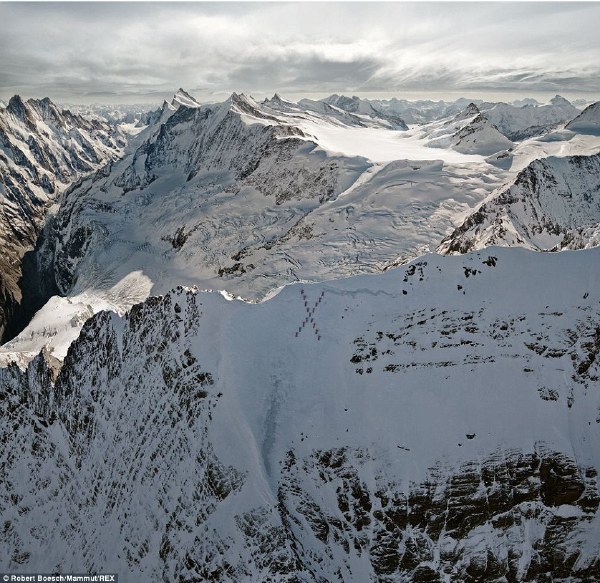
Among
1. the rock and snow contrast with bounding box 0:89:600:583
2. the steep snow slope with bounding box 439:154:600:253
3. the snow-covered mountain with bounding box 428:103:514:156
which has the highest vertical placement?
the snow-covered mountain with bounding box 428:103:514:156

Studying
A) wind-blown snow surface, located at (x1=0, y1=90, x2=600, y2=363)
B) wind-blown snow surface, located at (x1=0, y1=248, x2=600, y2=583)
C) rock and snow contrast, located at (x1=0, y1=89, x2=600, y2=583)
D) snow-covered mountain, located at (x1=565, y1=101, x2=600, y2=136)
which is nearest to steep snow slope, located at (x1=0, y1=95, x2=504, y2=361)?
wind-blown snow surface, located at (x1=0, y1=90, x2=600, y2=363)

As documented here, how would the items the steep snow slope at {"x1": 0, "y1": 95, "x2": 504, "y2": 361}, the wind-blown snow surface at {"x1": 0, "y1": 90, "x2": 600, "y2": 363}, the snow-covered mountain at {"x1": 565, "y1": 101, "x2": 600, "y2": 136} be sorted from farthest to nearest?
the snow-covered mountain at {"x1": 565, "y1": 101, "x2": 600, "y2": 136}
the wind-blown snow surface at {"x1": 0, "y1": 90, "x2": 600, "y2": 363}
the steep snow slope at {"x1": 0, "y1": 95, "x2": 504, "y2": 361}

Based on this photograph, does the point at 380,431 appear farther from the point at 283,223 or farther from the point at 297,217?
the point at 283,223

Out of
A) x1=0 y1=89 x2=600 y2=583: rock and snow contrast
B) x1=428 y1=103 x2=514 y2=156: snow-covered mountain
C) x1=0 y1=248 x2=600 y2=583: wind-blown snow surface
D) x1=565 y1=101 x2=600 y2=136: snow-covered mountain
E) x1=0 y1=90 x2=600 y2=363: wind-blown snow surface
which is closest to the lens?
x1=0 y1=248 x2=600 y2=583: wind-blown snow surface

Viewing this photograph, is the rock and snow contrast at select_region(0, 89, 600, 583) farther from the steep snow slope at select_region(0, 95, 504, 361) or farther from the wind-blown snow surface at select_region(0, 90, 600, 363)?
the steep snow slope at select_region(0, 95, 504, 361)

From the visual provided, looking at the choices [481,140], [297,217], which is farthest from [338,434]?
[481,140]

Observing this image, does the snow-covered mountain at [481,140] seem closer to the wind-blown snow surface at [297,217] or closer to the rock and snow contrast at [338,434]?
the wind-blown snow surface at [297,217]

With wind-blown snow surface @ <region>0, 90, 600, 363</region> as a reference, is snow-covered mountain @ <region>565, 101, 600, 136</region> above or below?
above

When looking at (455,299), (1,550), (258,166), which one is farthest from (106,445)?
(258,166)
